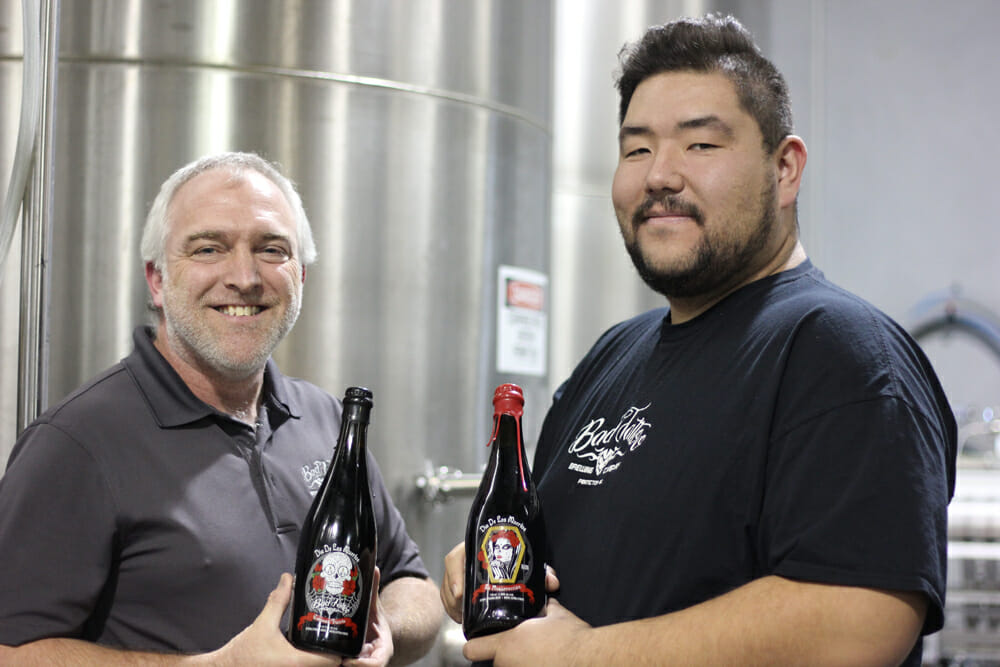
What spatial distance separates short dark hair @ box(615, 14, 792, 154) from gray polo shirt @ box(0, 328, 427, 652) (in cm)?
85

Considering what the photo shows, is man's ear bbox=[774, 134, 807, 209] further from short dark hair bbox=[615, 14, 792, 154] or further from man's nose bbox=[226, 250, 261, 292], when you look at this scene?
man's nose bbox=[226, 250, 261, 292]

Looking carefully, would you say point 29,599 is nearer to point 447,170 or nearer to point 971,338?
point 447,170

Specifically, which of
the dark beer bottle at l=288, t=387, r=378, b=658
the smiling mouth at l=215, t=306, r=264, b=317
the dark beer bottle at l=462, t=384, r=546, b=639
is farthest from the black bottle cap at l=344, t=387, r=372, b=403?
the smiling mouth at l=215, t=306, r=264, b=317

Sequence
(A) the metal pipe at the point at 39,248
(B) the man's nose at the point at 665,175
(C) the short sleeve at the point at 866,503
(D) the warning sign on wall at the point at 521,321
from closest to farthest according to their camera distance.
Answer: (C) the short sleeve at the point at 866,503
(B) the man's nose at the point at 665,175
(A) the metal pipe at the point at 39,248
(D) the warning sign on wall at the point at 521,321

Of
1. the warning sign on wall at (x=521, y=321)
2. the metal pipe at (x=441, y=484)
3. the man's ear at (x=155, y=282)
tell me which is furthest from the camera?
the warning sign on wall at (x=521, y=321)

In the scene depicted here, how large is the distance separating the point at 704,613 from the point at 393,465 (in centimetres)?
147

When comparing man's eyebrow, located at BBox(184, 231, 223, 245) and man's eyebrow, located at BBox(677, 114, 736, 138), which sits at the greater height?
man's eyebrow, located at BBox(677, 114, 736, 138)

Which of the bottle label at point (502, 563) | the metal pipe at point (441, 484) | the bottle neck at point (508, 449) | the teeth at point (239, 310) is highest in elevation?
the teeth at point (239, 310)

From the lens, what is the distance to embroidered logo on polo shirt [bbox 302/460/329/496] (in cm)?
163

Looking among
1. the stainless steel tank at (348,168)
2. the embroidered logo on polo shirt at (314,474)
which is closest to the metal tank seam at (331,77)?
the stainless steel tank at (348,168)

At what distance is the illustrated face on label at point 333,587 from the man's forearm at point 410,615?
1.31 ft

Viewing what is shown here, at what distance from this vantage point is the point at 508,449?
136cm

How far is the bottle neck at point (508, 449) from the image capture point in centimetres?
134

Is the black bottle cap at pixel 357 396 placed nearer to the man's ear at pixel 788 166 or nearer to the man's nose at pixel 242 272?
the man's nose at pixel 242 272
